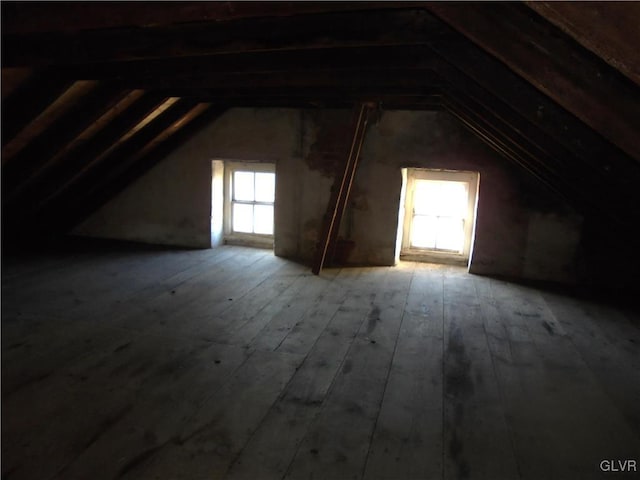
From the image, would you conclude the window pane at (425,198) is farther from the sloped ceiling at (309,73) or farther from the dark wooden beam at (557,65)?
the dark wooden beam at (557,65)

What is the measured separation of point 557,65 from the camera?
131 cm

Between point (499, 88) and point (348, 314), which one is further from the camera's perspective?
point (348, 314)

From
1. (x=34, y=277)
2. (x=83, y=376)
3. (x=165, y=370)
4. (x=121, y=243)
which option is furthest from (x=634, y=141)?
(x=121, y=243)

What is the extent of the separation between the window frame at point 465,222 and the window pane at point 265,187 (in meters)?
1.77

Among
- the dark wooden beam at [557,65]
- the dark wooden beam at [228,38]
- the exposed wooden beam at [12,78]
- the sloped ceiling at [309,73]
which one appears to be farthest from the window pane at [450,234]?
the exposed wooden beam at [12,78]

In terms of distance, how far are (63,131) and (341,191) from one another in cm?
271

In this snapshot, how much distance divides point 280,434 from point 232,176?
425 cm

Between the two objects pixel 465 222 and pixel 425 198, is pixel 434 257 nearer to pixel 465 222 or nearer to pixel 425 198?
pixel 465 222

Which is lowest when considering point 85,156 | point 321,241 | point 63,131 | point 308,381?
point 308,381

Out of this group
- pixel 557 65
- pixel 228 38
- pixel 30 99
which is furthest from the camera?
pixel 30 99

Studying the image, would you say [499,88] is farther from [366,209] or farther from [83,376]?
[366,209]

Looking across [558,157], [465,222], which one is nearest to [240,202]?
[465,222]

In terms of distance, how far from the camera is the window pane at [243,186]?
5.64 metres

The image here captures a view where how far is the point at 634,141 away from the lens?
1223mm
